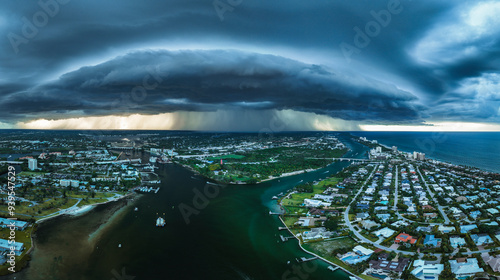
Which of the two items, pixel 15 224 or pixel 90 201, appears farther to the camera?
pixel 90 201

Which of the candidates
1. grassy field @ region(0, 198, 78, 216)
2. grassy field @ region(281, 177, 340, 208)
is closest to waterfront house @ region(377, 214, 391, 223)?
grassy field @ region(281, 177, 340, 208)

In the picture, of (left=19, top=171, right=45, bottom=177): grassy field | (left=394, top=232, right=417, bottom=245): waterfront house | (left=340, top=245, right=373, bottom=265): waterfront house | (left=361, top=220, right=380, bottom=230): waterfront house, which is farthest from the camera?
(left=19, top=171, right=45, bottom=177): grassy field

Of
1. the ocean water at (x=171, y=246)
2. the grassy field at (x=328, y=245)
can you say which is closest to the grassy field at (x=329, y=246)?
the grassy field at (x=328, y=245)

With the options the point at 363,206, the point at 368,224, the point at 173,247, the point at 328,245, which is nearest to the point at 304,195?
the point at 363,206

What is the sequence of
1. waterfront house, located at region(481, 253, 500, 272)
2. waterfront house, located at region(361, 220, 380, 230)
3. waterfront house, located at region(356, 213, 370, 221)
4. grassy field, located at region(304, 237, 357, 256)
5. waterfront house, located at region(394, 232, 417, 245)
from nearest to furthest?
waterfront house, located at region(481, 253, 500, 272) → grassy field, located at region(304, 237, 357, 256) → waterfront house, located at region(394, 232, 417, 245) → waterfront house, located at region(361, 220, 380, 230) → waterfront house, located at region(356, 213, 370, 221)

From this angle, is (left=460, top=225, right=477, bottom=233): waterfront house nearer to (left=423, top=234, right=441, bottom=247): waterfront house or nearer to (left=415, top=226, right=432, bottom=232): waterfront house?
(left=415, top=226, right=432, bottom=232): waterfront house

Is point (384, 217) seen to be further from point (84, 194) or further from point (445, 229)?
point (84, 194)

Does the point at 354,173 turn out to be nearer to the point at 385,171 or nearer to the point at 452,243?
the point at 385,171

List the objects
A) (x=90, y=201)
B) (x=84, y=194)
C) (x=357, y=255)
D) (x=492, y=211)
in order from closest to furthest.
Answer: (x=357, y=255)
(x=492, y=211)
(x=90, y=201)
(x=84, y=194)
